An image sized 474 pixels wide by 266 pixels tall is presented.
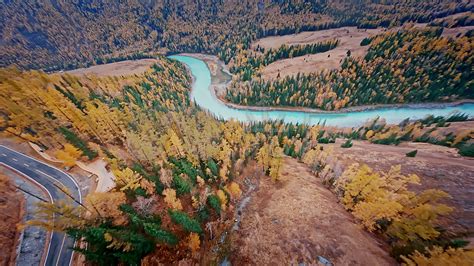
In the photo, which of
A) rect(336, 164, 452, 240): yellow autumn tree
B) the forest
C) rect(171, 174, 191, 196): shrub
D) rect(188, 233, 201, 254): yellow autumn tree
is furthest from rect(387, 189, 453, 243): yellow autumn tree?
rect(171, 174, 191, 196): shrub

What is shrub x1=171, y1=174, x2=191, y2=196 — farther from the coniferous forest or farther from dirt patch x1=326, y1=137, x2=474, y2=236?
dirt patch x1=326, y1=137, x2=474, y2=236

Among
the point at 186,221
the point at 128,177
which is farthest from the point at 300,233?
the point at 128,177

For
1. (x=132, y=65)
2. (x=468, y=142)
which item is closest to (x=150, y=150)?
(x=468, y=142)

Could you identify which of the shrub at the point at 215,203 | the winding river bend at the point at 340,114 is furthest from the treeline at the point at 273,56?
the shrub at the point at 215,203

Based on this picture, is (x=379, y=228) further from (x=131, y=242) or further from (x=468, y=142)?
(x=468, y=142)

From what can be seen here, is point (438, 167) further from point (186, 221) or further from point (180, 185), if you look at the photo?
point (180, 185)

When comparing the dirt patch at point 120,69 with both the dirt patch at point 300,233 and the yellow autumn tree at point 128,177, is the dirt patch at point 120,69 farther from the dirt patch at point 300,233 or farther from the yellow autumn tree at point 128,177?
the dirt patch at point 300,233

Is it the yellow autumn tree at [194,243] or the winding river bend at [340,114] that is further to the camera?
the winding river bend at [340,114]
